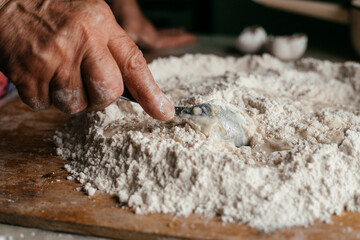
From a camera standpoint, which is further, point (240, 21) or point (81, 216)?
point (240, 21)

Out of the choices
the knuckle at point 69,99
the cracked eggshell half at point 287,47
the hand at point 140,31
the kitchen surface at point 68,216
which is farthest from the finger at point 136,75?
the hand at point 140,31

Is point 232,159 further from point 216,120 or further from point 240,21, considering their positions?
point 240,21

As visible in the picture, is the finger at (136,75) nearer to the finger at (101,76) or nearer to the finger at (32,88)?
the finger at (101,76)

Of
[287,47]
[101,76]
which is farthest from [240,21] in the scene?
[101,76]

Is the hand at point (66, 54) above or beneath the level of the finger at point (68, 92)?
above

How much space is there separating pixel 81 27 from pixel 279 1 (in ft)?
4.28

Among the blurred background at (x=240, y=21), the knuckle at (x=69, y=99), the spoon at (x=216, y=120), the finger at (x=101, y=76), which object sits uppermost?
the finger at (x=101, y=76)

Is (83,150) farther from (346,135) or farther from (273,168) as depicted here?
(346,135)

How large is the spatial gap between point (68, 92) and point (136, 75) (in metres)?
0.15

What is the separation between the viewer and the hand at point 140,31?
77.4 inches

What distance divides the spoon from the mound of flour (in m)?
0.02

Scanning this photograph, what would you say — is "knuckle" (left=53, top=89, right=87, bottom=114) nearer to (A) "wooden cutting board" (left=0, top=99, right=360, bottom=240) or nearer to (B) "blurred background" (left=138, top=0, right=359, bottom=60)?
(A) "wooden cutting board" (left=0, top=99, right=360, bottom=240)

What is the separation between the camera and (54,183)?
2.81ft

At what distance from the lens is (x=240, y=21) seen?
2.88 m
